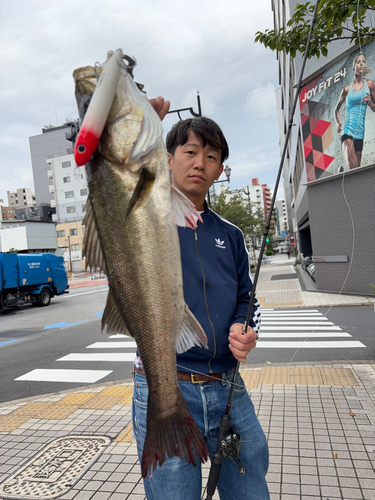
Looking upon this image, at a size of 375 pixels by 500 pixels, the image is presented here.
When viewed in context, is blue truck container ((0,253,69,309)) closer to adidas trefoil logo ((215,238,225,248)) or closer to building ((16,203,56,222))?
adidas trefoil logo ((215,238,225,248))

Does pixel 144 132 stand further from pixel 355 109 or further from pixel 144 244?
pixel 355 109

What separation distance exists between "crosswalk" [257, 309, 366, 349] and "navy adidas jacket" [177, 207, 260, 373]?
678 cm

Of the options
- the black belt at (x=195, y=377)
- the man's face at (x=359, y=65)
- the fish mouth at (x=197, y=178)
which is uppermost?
the man's face at (x=359, y=65)

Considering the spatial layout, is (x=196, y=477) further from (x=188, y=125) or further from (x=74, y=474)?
(x=74, y=474)

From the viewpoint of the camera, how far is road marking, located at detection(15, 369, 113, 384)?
7059 mm

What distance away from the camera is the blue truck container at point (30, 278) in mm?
18094

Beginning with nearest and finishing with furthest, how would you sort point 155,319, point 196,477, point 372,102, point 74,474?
point 155,319 → point 196,477 → point 74,474 → point 372,102

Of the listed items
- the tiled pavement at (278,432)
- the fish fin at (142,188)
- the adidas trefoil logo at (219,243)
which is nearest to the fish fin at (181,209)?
the fish fin at (142,188)

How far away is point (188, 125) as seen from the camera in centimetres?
196

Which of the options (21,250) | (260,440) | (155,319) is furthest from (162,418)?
(21,250)

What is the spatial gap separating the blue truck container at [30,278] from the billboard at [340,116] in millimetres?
13956

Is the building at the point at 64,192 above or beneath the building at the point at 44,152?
beneath

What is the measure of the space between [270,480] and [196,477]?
1.97 metres

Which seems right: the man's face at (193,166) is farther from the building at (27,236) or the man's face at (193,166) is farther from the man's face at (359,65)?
the building at (27,236)
